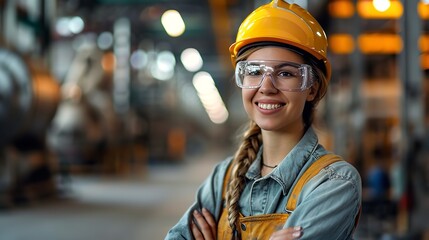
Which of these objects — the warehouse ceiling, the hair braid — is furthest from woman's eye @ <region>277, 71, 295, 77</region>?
the warehouse ceiling

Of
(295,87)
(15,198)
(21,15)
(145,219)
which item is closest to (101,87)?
(21,15)

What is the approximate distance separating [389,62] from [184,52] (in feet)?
58.4

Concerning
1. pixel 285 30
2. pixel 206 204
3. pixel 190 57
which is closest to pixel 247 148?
pixel 206 204

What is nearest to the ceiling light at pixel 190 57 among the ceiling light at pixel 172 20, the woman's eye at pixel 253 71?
the ceiling light at pixel 172 20

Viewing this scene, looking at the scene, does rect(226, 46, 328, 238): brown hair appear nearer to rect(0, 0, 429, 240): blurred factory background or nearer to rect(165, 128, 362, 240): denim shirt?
rect(165, 128, 362, 240): denim shirt

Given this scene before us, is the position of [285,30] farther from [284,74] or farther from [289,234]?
[289,234]

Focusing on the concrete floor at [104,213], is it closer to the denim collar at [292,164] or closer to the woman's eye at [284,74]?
the denim collar at [292,164]

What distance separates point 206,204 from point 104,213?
30.5 ft

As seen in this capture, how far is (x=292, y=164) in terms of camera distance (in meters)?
2.53

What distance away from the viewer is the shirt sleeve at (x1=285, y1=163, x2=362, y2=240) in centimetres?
231

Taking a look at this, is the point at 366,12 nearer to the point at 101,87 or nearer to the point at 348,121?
the point at 348,121

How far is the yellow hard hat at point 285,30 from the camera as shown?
2.51 m

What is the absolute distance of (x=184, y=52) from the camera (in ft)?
115

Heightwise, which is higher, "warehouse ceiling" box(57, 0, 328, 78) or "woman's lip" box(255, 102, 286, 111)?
"warehouse ceiling" box(57, 0, 328, 78)
